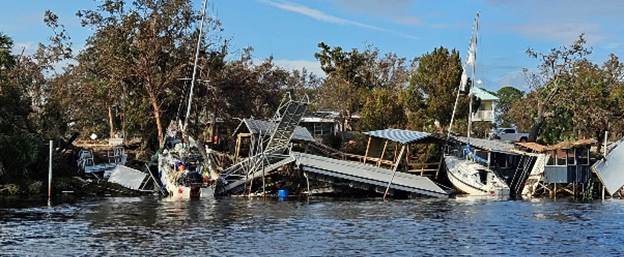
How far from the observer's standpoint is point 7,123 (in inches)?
2393

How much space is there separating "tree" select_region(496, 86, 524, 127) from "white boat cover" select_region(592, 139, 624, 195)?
4776 cm

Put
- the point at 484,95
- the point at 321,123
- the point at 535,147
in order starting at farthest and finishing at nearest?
1. the point at 484,95
2. the point at 321,123
3. the point at 535,147

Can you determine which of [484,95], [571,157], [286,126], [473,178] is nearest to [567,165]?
[571,157]

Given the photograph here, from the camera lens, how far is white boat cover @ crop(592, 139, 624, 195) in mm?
62050

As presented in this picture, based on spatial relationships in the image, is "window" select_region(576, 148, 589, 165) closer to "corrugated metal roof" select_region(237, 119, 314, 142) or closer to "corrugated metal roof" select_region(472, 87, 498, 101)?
→ "corrugated metal roof" select_region(237, 119, 314, 142)

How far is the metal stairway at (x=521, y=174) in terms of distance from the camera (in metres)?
69.7

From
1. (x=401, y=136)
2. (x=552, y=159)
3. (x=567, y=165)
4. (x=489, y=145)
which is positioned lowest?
(x=567, y=165)

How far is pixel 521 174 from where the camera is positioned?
231 feet

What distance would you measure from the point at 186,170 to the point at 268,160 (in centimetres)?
588

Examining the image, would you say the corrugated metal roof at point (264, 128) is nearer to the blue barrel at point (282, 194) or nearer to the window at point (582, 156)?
the blue barrel at point (282, 194)

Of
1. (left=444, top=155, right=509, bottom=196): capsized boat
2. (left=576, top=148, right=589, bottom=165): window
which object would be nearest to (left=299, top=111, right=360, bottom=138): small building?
(left=444, top=155, right=509, bottom=196): capsized boat

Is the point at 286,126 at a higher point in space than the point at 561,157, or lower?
higher

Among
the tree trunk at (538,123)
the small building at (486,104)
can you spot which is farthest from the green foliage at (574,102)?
the small building at (486,104)

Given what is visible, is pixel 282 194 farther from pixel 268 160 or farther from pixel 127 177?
pixel 127 177
